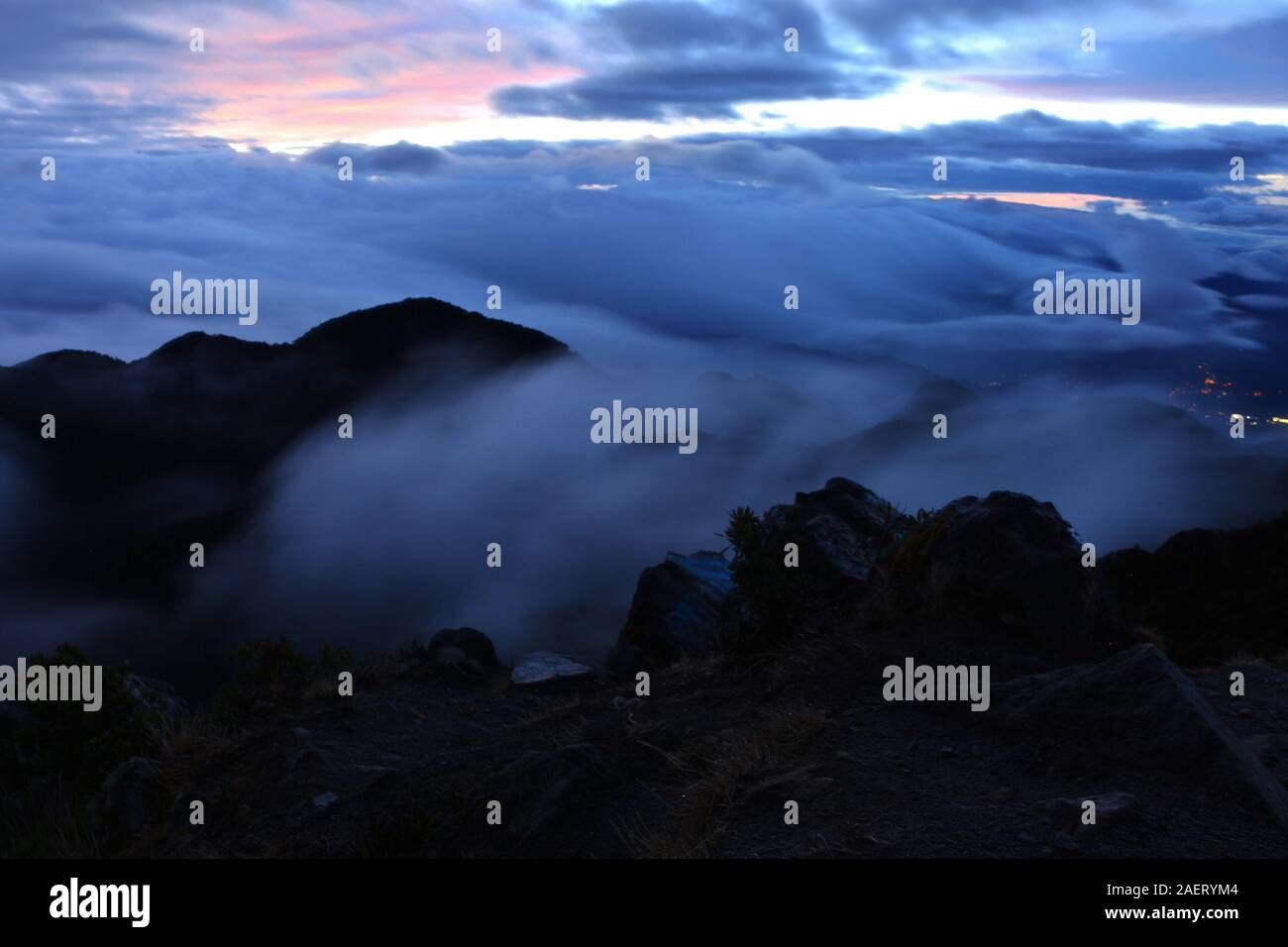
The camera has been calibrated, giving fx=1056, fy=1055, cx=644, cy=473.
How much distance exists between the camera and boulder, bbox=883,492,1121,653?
7926mm

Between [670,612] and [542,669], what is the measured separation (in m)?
1.89

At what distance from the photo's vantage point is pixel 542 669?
11.4 metres

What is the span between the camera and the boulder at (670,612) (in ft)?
40.2

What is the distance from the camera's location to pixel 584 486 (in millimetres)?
90438

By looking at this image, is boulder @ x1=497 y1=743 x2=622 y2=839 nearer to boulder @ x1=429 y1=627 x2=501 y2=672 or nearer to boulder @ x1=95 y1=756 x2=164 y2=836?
boulder @ x1=95 y1=756 x2=164 y2=836

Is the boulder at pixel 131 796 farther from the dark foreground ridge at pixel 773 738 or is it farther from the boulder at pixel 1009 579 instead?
the boulder at pixel 1009 579

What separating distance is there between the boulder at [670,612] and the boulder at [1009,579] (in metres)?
3.82

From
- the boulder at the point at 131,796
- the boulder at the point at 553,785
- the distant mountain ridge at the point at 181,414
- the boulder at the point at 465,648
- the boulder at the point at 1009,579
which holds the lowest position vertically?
the boulder at the point at 131,796

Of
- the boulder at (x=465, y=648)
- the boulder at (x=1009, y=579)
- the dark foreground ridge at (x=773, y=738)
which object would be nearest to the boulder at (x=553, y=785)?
the dark foreground ridge at (x=773, y=738)

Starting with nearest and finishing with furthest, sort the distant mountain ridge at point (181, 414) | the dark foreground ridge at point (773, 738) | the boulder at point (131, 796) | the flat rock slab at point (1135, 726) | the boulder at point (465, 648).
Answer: the dark foreground ridge at point (773, 738) → the flat rock slab at point (1135, 726) → the boulder at point (131, 796) → the boulder at point (465, 648) → the distant mountain ridge at point (181, 414)

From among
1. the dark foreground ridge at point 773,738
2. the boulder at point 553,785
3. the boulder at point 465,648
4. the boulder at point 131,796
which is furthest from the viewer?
the boulder at point 465,648

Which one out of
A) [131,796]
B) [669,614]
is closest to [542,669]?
[669,614]

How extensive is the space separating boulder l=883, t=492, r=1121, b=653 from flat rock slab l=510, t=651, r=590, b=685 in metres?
4.04

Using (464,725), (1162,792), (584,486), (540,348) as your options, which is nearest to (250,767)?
(464,725)
